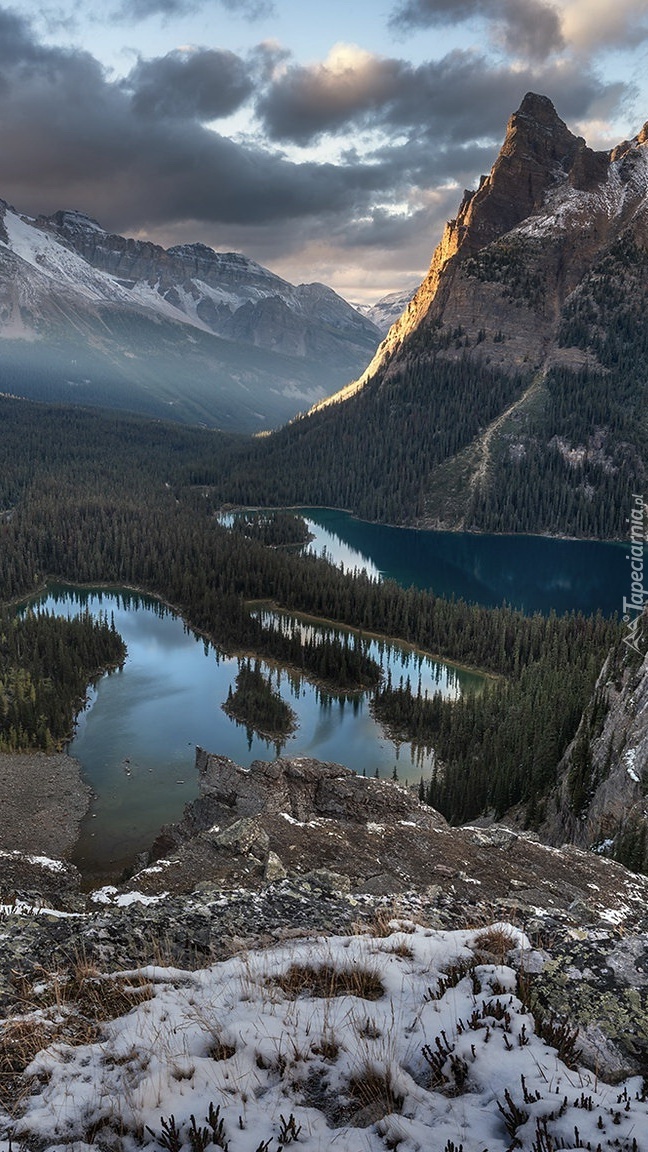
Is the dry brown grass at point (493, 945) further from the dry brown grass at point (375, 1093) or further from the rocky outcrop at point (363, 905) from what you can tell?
the dry brown grass at point (375, 1093)

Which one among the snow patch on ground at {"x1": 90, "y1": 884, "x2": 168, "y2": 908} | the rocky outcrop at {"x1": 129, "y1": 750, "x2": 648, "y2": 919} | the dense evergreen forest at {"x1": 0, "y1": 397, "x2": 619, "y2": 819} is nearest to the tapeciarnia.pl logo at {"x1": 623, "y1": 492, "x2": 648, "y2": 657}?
the dense evergreen forest at {"x1": 0, "y1": 397, "x2": 619, "y2": 819}

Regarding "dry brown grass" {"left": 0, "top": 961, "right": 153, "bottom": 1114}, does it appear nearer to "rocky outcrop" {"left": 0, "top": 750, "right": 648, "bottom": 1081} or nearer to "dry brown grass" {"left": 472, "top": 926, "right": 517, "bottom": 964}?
"rocky outcrop" {"left": 0, "top": 750, "right": 648, "bottom": 1081}

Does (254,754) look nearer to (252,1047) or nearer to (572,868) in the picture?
(572,868)

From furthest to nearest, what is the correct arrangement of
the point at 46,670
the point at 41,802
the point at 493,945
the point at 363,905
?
the point at 46,670 → the point at 41,802 → the point at 363,905 → the point at 493,945

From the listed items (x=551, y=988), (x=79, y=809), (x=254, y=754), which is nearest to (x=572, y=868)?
(x=551, y=988)

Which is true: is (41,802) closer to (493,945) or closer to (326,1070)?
(493,945)

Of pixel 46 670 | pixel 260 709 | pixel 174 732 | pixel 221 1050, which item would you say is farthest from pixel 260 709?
pixel 221 1050

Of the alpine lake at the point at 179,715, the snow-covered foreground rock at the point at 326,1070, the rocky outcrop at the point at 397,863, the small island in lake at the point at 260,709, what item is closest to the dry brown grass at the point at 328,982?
the snow-covered foreground rock at the point at 326,1070
